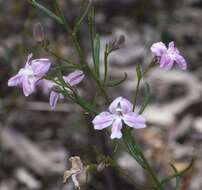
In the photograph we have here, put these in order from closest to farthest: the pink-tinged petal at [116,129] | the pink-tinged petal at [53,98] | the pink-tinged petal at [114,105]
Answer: the pink-tinged petal at [116,129], the pink-tinged petal at [114,105], the pink-tinged petal at [53,98]

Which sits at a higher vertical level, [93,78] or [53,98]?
[93,78]

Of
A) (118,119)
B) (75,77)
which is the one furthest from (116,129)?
(75,77)

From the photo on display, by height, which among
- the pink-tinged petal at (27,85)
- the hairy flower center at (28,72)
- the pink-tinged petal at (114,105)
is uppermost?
the hairy flower center at (28,72)

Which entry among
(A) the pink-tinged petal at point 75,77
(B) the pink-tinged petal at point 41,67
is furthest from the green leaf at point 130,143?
(B) the pink-tinged petal at point 41,67

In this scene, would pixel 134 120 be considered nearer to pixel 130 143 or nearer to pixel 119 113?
pixel 119 113

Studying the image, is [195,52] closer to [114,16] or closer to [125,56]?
[125,56]

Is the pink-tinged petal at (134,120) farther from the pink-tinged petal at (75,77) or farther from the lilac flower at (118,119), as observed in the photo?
the pink-tinged petal at (75,77)

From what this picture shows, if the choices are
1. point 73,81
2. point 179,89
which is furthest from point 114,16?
point 73,81
